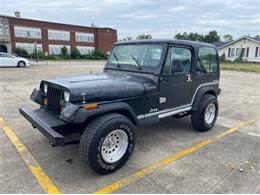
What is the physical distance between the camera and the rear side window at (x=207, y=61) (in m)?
4.32

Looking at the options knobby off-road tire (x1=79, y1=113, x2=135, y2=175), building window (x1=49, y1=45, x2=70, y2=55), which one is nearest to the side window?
knobby off-road tire (x1=79, y1=113, x2=135, y2=175)

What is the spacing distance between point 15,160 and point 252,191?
11.2ft

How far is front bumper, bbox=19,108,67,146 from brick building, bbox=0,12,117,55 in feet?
150

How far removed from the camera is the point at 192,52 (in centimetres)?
410

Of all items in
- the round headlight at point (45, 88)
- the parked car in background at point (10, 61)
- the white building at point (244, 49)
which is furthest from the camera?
the white building at point (244, 49)

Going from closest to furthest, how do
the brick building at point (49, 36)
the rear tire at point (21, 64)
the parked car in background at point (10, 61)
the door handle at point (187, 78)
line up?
the door handle at point (187, 78)
the parked car in background at point (10, 61)
the rear tire at point (21, 64)
the brick building at point (49, 36)

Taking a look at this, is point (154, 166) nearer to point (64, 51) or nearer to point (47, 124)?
point (47, 124)

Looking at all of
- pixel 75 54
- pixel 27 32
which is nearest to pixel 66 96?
pixel 75 54

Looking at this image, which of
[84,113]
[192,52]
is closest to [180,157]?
[84,113]

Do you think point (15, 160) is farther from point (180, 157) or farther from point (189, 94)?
point (189, 94)

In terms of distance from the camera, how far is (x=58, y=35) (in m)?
49.4

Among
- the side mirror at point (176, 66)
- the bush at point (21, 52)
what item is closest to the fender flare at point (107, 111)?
the side mirror at point (176, 66)

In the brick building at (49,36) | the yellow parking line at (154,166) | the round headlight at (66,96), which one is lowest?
the yellow parking line at (154,166)

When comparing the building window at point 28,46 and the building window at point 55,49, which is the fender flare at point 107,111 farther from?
the building window at point 55,49
